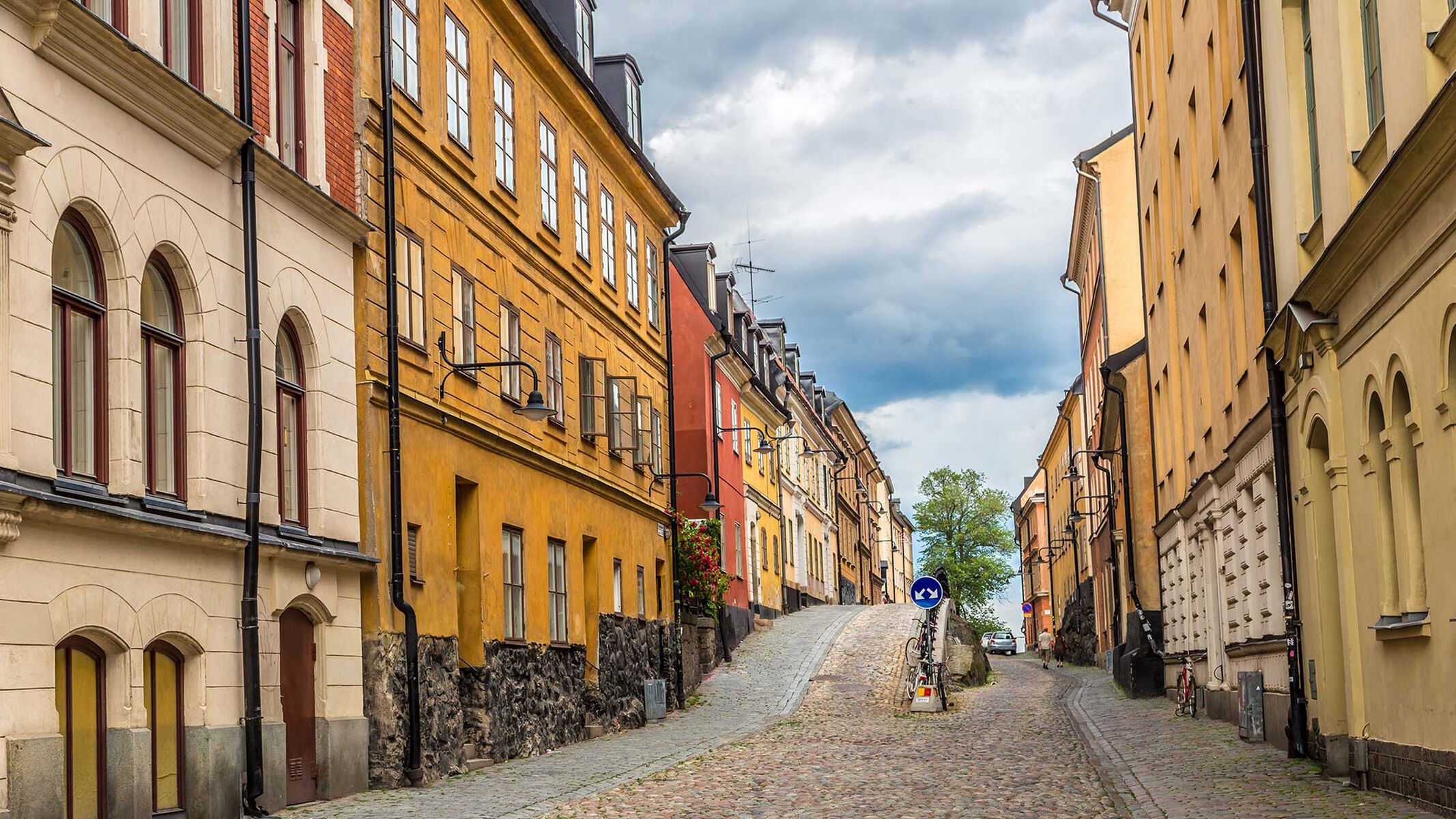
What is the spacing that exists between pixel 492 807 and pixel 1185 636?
17.4 metres

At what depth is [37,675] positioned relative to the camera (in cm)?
1024

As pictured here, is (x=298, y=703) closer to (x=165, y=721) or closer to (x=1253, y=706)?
(x=165, y=721)

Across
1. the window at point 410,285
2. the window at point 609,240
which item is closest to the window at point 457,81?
the window at point 410,285

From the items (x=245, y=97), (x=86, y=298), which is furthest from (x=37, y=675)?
(x=245, y=97)

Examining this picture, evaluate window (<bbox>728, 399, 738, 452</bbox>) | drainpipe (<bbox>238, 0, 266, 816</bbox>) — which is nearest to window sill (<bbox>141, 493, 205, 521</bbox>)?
drainpipe (<bbox>238, 0, 266, 816</bbox>)

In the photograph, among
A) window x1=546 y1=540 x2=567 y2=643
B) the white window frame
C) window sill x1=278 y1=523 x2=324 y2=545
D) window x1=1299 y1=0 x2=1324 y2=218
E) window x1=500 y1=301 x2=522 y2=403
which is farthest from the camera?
the white window frame

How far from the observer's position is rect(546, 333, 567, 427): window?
2296cm

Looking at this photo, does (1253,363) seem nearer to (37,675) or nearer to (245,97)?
(245,97)

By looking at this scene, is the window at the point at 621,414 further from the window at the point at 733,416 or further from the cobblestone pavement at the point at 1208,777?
the window at the point at 733,416

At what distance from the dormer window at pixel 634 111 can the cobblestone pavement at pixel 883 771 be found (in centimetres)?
1094

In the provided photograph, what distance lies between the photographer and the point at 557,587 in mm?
23172

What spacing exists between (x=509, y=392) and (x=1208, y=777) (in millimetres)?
10168

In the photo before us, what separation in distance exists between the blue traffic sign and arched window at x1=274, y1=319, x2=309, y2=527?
13.5 meters

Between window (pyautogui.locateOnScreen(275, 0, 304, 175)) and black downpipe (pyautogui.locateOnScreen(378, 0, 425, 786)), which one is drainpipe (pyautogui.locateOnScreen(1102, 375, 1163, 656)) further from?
window (pyautogui.locateOnScreen(275, 0, 304, 175))
